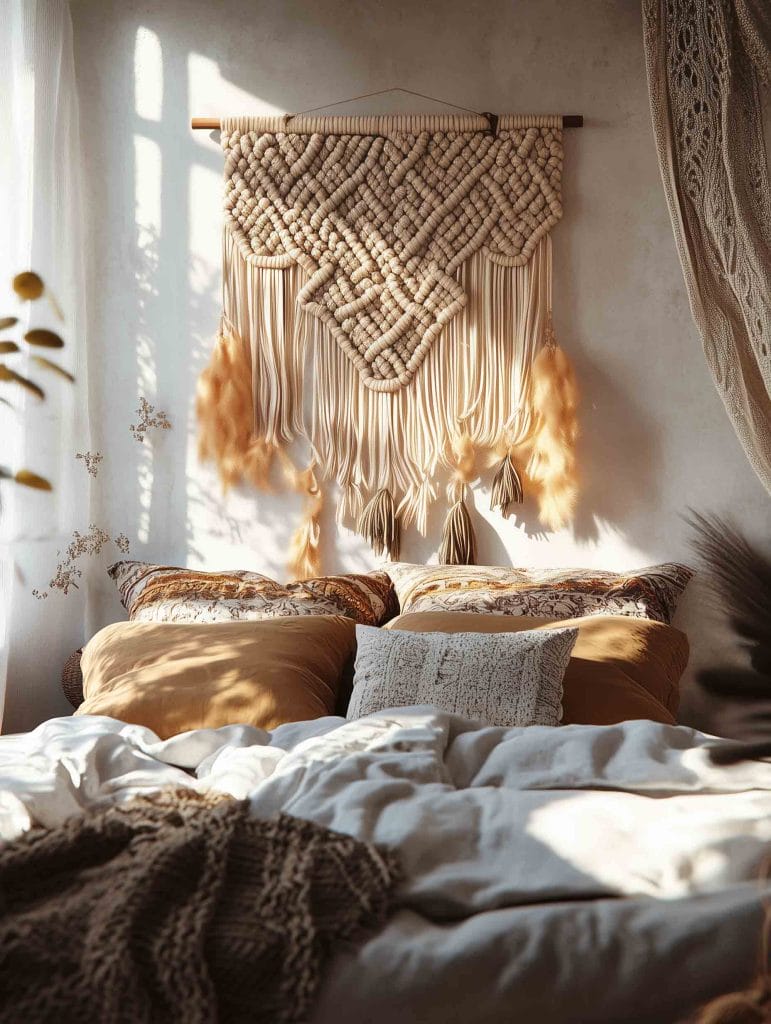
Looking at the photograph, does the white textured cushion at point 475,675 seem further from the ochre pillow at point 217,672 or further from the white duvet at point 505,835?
the white duvet at point 505,835

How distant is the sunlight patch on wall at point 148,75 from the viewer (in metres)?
3.25

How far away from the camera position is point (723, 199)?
63.6 inches

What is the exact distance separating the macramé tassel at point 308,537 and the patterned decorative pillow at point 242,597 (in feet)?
0.64

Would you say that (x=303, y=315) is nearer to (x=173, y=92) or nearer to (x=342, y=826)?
(x=173, y=92)

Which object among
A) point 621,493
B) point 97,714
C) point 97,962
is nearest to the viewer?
point 97,962

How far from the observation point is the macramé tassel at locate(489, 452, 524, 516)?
3094 mm

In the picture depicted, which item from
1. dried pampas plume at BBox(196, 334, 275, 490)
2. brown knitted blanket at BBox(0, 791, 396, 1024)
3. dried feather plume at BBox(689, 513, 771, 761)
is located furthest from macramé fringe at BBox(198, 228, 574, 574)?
dried feather plume at BBox(689, 513, 771, 761)

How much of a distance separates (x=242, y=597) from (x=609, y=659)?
40.7 inches

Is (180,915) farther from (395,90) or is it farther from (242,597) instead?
(395,90)

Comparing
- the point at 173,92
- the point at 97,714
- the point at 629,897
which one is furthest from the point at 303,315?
the point at 629,897

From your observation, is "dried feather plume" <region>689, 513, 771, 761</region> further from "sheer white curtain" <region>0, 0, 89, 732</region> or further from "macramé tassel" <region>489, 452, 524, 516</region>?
"macramé tassel" <region>489, 452, 524, 516</region>

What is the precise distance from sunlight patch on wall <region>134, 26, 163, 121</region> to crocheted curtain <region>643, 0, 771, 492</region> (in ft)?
6.27

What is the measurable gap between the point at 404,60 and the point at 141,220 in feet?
3.25

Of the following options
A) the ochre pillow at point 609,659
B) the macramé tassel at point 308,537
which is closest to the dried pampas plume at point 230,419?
the macramé tassel at point 308,537
